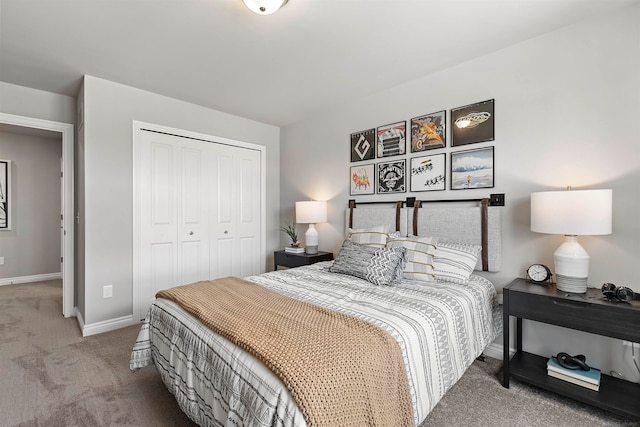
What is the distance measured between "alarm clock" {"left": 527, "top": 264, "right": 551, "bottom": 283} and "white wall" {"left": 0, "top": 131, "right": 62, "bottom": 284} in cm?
664

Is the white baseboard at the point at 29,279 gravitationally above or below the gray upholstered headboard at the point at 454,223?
below

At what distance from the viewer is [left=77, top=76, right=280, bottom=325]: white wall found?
112 inches

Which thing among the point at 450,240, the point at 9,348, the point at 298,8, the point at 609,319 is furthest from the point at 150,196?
the point at 609,319

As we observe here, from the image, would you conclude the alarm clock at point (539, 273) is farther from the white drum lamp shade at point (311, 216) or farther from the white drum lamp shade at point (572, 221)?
the white drum lamp shade at point (311, 216)

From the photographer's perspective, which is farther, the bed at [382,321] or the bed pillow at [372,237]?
the bed pillow at [372,237]

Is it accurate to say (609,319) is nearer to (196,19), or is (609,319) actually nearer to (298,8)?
(298,8)

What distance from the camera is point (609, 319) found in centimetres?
161

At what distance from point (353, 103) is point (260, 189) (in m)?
1.77

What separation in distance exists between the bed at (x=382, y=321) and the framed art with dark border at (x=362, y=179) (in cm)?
48

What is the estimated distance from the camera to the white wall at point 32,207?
4602 mm

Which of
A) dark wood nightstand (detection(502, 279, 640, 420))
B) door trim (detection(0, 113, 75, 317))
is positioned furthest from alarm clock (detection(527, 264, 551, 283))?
door trim (detection(0, 113, 75, 317))

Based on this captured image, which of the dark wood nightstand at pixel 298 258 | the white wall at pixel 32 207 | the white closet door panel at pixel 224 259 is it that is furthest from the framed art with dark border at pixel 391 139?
the white wall at pixel 32 207

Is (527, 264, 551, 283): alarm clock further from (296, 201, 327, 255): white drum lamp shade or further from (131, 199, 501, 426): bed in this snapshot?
(296, 201, 327, 255): white drum lamp shade

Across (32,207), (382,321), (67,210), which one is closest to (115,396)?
(382,321)
